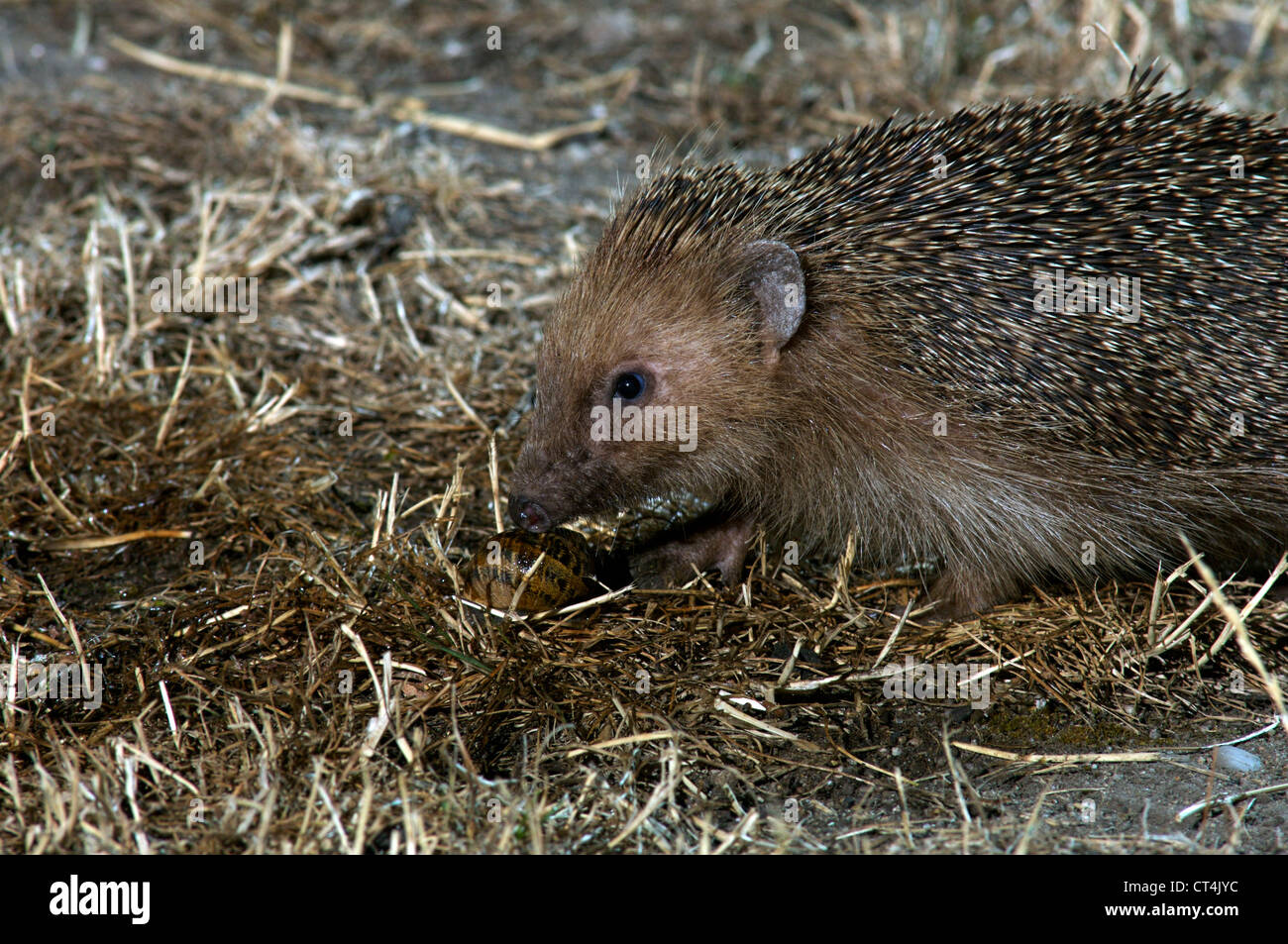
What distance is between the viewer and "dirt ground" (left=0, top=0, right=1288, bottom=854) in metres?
3.79

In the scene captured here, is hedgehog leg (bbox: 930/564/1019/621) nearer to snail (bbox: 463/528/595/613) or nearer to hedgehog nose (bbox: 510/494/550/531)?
snail (bbox: 463/528/595/613)

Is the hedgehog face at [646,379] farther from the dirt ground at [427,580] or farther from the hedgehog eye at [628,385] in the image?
the dirt ground at [427,580]

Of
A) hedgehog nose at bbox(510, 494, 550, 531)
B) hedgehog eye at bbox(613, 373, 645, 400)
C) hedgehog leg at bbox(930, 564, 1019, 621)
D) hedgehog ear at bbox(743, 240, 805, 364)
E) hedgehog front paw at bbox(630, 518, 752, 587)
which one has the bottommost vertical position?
hedgehog leg at bbox(930, 564, 1019, 621)

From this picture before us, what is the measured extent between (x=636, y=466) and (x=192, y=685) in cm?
182

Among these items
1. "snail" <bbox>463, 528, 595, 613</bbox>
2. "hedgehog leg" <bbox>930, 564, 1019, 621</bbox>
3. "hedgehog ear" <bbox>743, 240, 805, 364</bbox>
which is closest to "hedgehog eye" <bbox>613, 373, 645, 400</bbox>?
"hedgehog ear" <bbox>743, 240, 805, 364</bbox>

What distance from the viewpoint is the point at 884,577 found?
5.16 meters

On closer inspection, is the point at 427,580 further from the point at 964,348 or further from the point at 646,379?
the point at 964,348

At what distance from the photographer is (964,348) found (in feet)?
14.2

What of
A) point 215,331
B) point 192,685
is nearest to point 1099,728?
point 192,685

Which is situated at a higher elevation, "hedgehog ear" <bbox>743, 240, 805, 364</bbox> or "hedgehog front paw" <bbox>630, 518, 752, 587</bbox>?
"hedgehog ear" <bbox>743, 240, 805, 364</bbox>

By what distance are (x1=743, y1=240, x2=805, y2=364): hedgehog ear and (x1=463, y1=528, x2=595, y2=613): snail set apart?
116cm

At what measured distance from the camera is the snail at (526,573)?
450cm

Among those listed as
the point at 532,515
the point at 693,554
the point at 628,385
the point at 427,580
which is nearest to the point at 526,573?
the point at 532,515

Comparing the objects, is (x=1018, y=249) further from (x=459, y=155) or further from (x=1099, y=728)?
(x=459, y=155)
